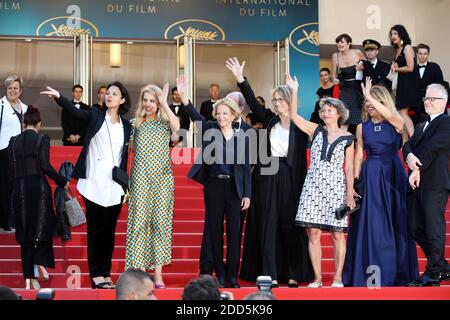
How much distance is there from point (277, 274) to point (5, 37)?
1041cm

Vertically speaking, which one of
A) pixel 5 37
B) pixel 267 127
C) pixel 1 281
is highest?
pixel 5 37

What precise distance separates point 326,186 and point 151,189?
1.50m

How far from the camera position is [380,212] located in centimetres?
873

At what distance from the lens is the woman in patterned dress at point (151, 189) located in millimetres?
8414

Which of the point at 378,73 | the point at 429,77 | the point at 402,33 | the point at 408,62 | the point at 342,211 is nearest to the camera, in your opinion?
the point at 342,211

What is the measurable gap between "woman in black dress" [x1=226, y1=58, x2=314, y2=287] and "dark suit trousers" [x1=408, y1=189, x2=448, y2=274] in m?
1.00

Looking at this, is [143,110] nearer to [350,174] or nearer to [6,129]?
[350,174]

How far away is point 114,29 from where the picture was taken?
59.1ft

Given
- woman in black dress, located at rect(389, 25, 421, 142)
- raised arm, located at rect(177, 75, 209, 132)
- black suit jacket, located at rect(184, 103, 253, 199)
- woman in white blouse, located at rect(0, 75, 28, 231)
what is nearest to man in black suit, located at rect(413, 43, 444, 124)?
woman in black dress, located at rect(389, 25, 421, 142)

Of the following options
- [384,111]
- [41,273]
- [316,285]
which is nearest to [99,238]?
[41,273]

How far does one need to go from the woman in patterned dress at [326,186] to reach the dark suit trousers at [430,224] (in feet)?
1.77
